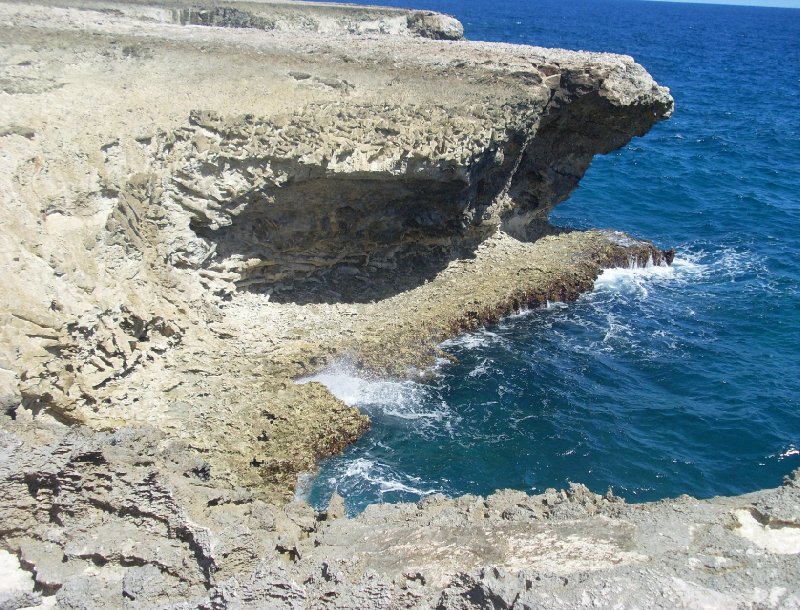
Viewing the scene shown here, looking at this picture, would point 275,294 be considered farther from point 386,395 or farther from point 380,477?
point 380,477

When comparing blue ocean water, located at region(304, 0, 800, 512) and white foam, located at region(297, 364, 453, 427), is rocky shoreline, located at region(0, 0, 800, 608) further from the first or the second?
blue ocean water, located at region(304, 0, 800, 512)

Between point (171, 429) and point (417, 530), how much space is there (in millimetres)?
11756

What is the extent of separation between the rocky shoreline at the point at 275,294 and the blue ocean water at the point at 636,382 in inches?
71.0

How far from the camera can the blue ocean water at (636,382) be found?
23.6 metres

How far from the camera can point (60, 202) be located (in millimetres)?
21641

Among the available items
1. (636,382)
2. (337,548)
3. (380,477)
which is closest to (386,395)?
(380,477)

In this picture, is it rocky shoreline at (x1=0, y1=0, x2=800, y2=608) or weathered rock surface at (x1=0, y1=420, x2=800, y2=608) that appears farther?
rocky shoreline at (x1=0, y1=0, x2=800, y2=608)

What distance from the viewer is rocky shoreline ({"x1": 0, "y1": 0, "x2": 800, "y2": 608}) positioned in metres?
12.6

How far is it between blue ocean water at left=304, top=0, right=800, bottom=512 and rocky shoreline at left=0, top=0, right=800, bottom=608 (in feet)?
5.91

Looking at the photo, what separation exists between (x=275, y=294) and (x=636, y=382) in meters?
16.5

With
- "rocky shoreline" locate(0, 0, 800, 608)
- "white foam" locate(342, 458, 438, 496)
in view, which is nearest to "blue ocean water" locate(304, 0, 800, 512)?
"white foam" locate(342, 458, 438, 496)

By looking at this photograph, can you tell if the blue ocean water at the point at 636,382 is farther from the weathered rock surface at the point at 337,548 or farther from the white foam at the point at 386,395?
the weathered rock surface at the point at 337,548

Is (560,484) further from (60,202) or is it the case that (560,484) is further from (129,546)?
(60,202)

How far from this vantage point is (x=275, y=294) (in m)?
29.4
